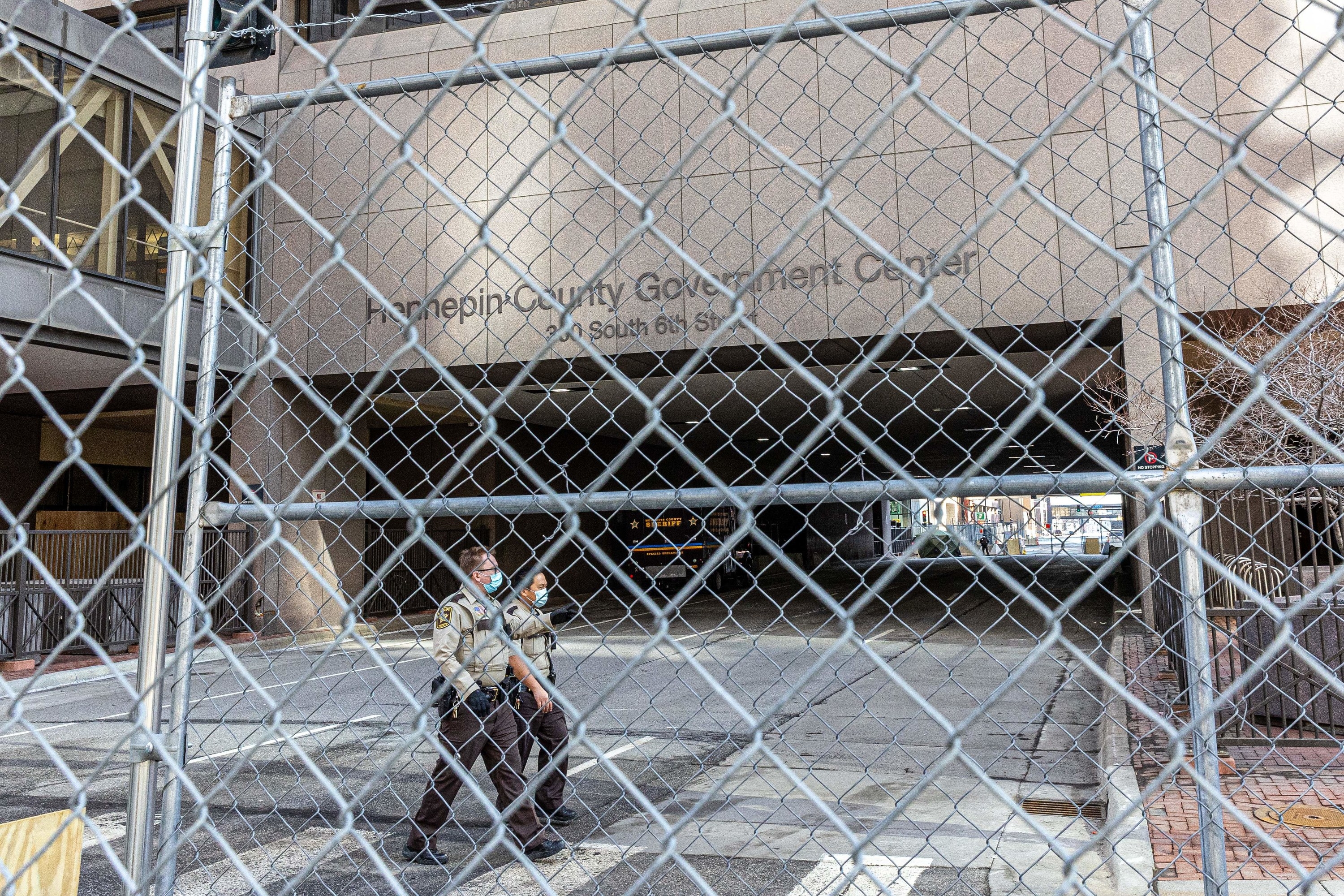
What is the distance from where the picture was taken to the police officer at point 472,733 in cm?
517

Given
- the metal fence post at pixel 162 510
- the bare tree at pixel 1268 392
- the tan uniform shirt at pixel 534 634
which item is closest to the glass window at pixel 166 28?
the tan uniform shirt at pixel 534 634

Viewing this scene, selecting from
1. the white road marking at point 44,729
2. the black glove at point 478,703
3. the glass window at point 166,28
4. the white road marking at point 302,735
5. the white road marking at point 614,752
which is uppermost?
the glass window at point 166,28

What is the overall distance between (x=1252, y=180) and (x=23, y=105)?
17.2 meters

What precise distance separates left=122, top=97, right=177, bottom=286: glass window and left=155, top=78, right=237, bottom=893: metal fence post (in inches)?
514

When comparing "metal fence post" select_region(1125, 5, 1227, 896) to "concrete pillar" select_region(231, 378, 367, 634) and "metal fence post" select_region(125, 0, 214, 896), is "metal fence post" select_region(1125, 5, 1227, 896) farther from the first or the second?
"concrete pillar" select_region(231, 378, 367, 634)

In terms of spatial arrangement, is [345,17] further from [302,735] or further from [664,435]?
[664,435]

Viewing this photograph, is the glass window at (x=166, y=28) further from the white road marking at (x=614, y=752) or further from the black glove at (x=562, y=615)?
the black glove at (x=562, y=615)

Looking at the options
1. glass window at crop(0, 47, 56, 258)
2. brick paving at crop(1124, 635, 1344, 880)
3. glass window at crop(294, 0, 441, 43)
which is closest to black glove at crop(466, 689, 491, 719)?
brick paving at crop(1124, 635, 1344, 880)

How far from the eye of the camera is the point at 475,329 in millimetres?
15977

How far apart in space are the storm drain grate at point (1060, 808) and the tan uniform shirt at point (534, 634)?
302cm

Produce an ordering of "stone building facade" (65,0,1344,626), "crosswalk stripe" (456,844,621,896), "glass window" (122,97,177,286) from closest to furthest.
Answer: "crosswalk stripe" (456,844,621,896), "stone building facade" (65,0,1344,626), "glass window" (122,97,177,286)

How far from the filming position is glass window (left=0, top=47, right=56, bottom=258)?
44.3 feet

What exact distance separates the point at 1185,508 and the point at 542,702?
3943 mm

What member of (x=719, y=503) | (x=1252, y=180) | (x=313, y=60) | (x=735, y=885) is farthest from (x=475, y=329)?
(x=1252, y=180)
